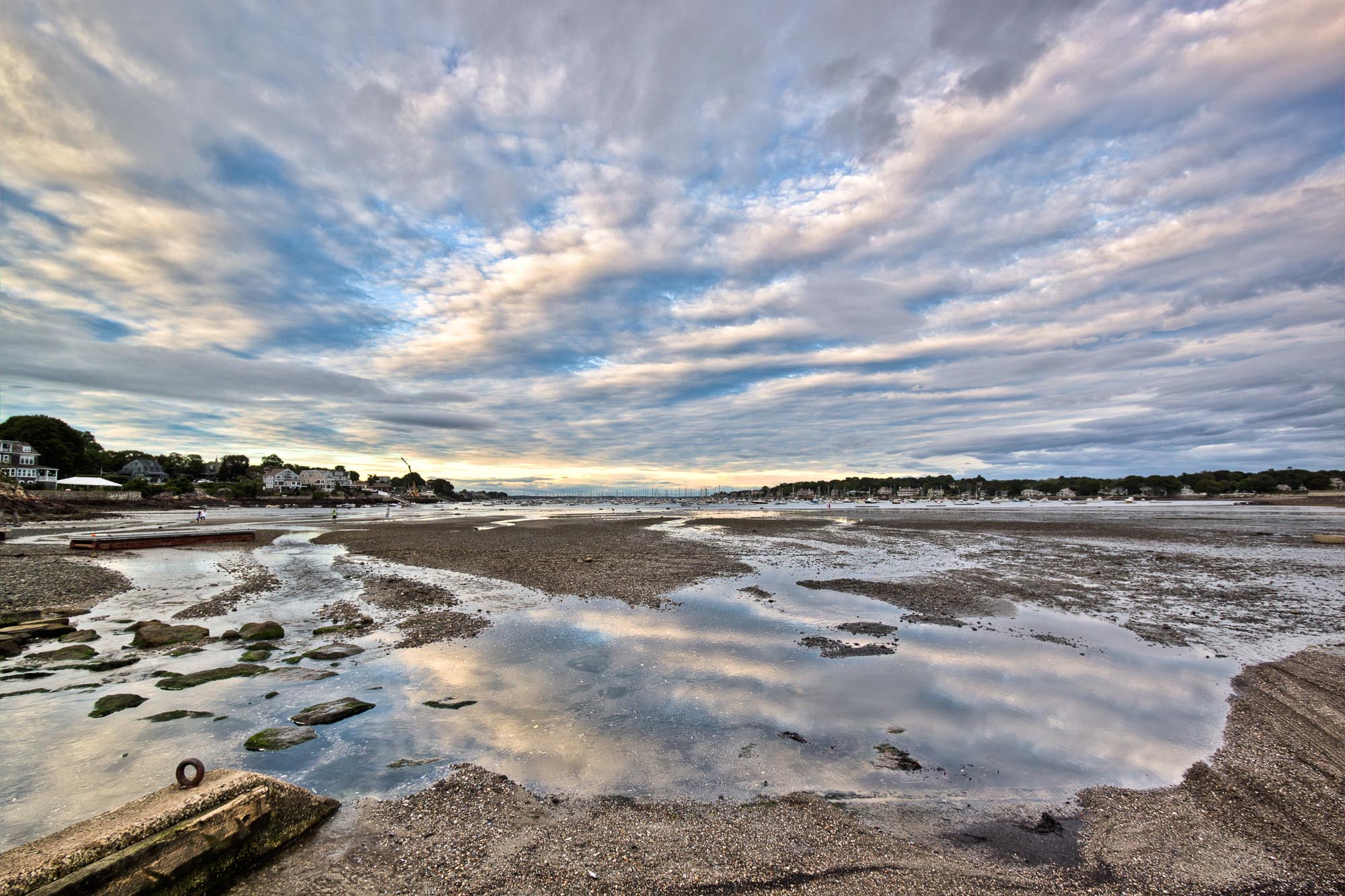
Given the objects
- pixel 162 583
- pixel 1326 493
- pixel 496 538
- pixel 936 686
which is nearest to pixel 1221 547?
pixel 936 686

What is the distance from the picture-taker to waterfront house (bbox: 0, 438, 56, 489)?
300 ft

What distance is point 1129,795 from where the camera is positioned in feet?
Answer: 22.0

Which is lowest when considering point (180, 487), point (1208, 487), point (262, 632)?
point (262, 632)

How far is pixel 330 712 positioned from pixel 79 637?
10.2 m

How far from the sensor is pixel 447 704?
976cm

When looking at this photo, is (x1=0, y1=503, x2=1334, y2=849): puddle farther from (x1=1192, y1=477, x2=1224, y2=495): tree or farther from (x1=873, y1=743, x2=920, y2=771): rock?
(x1=1192, y1=477, x2=1224, y2=495): tree

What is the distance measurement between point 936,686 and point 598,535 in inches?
1429

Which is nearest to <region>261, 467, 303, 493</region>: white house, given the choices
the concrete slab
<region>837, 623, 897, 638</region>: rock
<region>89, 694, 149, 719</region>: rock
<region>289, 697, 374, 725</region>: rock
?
<region>89, 694, 149, 719</region>: rock

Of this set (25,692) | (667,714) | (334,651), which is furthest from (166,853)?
(25,692)

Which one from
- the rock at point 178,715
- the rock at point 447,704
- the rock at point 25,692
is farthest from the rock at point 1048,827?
the rock at point 25,692

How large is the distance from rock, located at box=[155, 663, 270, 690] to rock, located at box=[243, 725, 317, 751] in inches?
144

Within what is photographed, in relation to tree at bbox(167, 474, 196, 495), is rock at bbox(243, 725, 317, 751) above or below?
below

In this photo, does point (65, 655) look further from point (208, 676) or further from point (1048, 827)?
point (1048, 827)

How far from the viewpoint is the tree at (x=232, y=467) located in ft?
540
